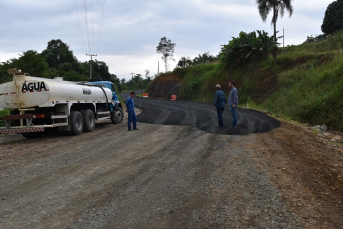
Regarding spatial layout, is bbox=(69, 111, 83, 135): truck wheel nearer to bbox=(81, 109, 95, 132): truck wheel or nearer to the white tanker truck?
the white tanker truck

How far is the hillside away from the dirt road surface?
652 cm

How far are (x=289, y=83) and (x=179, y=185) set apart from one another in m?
22.3

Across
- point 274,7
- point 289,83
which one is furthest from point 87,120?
point 274,7

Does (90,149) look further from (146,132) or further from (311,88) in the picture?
(311,88)

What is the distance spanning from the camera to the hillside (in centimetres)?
1541

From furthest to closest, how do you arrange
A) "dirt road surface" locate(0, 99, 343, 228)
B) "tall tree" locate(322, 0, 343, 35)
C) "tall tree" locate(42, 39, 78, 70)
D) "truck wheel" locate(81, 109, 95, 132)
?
"tall tree" locate(42, 39, 78, 70), "tall tree" locate(322, 0, 343, 35), "truck wheel" locate(81, 109, 95, 132), "dirt road surface" locate(0, 99, 343, 228)

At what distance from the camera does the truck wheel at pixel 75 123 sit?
514 inches

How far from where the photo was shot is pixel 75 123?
13.2m

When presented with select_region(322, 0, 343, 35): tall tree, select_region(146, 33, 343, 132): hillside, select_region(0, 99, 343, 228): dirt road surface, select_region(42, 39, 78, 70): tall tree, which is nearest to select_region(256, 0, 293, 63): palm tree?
select_region(146, 33, 343, 132): hillside

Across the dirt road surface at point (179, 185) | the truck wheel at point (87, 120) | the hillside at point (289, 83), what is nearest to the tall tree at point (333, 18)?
the hillside at point (289, 83)

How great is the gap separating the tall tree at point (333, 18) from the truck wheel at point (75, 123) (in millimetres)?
43635

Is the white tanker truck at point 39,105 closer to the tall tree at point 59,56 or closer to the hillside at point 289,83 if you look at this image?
the hillside at point 289,83

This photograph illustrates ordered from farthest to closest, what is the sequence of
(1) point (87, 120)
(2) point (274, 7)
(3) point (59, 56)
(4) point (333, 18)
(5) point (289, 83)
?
(3) point (59, 56) → (4) point (333, 18) → (2) point (274, 7) → (5) point (289, 83) → (1) point (87, 120)

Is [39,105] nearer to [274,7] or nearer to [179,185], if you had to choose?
[179,185]
